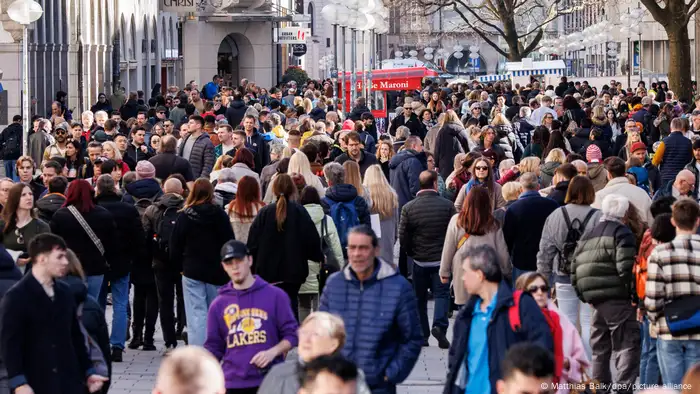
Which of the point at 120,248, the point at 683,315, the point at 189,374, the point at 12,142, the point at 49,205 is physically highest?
the point at 12,142

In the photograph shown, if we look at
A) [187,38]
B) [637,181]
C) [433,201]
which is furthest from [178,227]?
[187,38]

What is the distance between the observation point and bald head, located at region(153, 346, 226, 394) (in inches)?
228

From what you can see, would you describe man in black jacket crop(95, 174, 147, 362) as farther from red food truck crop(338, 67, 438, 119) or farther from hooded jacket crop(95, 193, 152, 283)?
red food truck crop(338, 67, 438, 119)

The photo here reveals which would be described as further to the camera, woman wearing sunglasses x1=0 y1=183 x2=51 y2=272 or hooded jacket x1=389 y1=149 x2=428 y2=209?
hooded jacket x1=389 y1=149 x2=428 y2=209

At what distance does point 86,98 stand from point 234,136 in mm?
24099

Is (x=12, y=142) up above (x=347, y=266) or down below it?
above

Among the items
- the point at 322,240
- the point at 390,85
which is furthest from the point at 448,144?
the point at 390,85

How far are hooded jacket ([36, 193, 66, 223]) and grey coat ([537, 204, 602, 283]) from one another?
12.9 ft

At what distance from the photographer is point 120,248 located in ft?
42.0

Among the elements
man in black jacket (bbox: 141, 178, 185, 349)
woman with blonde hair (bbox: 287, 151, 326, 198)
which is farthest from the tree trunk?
man in black jacket (bbox: 141, 178, 185, 349)

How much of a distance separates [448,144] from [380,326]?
1212 cm

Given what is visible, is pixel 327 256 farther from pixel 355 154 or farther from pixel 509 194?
pixel 355 154

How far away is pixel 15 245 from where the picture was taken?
455 inches

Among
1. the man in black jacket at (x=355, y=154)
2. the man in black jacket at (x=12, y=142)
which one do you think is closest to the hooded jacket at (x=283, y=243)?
the man in black jacket at (x=355, y=154)
